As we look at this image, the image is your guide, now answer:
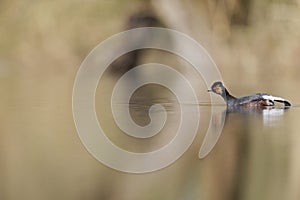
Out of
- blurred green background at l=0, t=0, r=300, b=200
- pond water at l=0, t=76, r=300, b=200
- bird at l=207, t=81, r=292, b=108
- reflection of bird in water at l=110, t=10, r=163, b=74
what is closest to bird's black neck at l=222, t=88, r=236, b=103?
bird at l=207, t=81, r=292, b=108

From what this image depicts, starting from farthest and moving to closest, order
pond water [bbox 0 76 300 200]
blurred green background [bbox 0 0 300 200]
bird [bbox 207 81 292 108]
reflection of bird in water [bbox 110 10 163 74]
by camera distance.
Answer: reflection of bird in water [bbox 110 10 163 74], bird [bbox 207 81 292 108], blurred green background [bbox 0 0 300 200], pond water [bbox 0 76 300 200]

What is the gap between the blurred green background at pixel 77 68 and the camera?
3900mm

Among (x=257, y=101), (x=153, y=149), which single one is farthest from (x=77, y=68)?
(x=153, y=149)

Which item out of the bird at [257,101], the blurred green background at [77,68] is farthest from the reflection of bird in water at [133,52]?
the bird at [257,101]

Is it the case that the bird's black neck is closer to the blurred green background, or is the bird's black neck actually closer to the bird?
the bird

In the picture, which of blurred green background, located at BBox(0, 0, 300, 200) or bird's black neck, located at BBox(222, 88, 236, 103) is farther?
bird's black neck, located at BBox(222, 88, 236, 103)

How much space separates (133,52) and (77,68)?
878 mm

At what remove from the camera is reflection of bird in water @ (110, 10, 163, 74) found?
32.7 feet

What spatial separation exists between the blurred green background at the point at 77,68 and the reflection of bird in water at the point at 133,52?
13 cm

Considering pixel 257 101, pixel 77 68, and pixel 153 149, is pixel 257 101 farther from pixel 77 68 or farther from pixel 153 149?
pixel 77 68

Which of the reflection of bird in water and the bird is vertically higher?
the reflection of bird in water

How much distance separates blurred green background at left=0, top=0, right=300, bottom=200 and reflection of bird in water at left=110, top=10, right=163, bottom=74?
0.13 m

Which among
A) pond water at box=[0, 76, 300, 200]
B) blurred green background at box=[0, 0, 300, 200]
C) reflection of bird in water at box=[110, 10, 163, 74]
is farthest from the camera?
reflection of bird in water at box=[110, 10, 163, 74]

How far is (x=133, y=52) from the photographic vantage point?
10.4 metres
